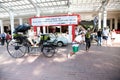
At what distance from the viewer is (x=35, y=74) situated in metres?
5.34

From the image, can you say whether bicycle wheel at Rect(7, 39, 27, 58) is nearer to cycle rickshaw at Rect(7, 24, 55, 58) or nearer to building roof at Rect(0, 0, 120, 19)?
cycle rickshaw at Rect(7, 24, 55, 58)

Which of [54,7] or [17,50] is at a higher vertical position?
[54,7]

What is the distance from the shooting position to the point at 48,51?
822 cm

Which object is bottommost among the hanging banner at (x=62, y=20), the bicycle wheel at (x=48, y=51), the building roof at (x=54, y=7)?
the bicycle wheel at (x=48, y=51)

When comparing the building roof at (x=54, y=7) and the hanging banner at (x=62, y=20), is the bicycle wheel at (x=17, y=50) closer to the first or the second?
the hanging banner at (x=62, y=20)

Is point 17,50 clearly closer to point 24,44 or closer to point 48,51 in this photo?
point 24,44

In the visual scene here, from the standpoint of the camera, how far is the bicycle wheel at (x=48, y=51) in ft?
26.8

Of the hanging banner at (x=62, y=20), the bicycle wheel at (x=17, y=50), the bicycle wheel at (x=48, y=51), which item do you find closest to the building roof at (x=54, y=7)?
the hanging banner at (x=62, y=20)

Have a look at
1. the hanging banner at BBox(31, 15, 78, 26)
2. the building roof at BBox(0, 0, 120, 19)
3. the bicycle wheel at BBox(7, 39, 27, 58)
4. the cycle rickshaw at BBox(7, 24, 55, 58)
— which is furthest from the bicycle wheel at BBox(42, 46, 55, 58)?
the building roof at BBox(0, 0, 120, 19)

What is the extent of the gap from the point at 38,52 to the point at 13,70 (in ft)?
9.93

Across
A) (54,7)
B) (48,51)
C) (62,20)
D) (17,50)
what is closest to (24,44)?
(17,50)

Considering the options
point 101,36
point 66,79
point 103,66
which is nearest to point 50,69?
point 66,79

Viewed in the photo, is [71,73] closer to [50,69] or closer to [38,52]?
[50,69]

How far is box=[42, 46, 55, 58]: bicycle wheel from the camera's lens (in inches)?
321
